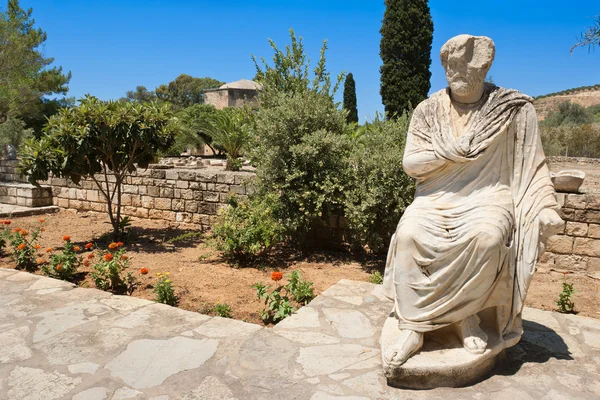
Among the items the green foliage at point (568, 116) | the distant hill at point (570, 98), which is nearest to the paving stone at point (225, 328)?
the green foliage at point (568, 116)

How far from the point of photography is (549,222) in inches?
95.7

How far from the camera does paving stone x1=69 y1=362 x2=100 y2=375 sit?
8.97ft

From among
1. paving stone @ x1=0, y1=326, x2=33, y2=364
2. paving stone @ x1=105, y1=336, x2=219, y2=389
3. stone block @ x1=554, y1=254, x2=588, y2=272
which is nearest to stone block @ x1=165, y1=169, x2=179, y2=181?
paving stone @ x1=0, y1=326, x2=33, y2=364

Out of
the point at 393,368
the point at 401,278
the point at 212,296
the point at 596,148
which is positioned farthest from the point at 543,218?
the point at 596,148

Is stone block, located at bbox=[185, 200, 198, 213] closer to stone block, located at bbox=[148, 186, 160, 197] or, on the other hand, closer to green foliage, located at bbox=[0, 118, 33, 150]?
stone block, located at bbox=[148, 186, 160, 197]

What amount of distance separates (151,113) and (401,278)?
16.5ft

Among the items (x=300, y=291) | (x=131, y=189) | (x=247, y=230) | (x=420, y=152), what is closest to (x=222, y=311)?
(x=300, y=291)

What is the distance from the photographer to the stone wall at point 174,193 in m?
7.37

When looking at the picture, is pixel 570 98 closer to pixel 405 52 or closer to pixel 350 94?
pixel 350 94

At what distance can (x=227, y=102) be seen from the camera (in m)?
40.2

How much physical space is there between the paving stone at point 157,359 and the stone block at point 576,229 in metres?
4.42

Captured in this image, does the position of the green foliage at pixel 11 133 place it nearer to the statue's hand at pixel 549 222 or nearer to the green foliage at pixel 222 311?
the green foliage at pixel 222 311

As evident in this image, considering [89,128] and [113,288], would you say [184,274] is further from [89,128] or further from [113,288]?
[89,128]

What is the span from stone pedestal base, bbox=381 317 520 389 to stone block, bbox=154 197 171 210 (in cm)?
626
